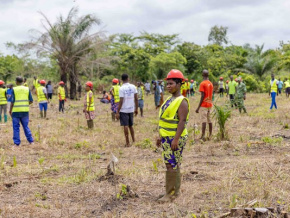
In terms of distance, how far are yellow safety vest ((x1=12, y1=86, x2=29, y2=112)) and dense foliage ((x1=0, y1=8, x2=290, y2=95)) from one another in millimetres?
16311

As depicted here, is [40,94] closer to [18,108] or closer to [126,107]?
[18,108]

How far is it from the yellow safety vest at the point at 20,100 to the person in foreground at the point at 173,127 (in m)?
4.93

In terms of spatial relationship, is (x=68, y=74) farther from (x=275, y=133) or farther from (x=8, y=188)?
(x=8, y=188)

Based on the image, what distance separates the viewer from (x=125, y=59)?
112 feet

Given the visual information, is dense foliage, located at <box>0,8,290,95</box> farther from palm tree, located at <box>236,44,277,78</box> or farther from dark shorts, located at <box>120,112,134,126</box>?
dark shorts, located at <box>120,112,134,126</box>

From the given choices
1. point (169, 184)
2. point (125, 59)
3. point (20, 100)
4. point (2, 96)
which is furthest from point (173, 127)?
point (125, 59)

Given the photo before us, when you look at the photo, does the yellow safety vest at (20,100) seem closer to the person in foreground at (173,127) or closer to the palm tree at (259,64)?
the person in foreground at (173,127)

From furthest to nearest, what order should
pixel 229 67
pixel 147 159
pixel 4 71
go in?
1. pixel 4 71
2. pixel 229 67
3. pixel 147 159

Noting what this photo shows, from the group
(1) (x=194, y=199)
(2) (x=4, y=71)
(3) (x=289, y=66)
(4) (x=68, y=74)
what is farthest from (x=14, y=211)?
(2) (x=4, y=71)

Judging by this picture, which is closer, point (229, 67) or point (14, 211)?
point (14, 211)

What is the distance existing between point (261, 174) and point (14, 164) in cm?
403

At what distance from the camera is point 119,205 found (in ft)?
14.2

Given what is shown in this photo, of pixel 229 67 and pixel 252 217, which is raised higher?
pixel 229 67

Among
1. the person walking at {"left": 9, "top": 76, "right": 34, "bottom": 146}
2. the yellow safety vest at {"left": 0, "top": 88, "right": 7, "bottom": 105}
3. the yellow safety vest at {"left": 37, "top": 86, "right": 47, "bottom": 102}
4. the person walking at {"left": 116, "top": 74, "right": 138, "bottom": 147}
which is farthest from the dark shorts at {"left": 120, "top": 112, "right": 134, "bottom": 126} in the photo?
the yellow safety vest at {"left": 37, "top": 86, "right": 47, "bottom": 102}
